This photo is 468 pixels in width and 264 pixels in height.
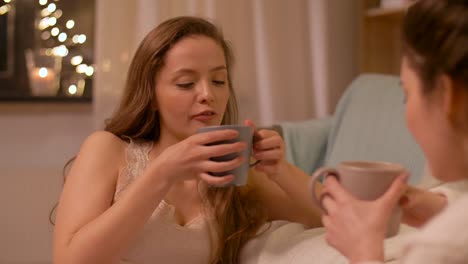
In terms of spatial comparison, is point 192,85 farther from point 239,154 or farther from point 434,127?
point 434,127

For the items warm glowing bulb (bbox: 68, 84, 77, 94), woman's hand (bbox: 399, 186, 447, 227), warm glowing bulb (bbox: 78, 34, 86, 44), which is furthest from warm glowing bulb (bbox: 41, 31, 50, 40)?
woman's hand (bbox: 399, 186, 447, 227)

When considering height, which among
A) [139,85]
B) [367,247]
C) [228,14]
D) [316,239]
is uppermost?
[228,14]

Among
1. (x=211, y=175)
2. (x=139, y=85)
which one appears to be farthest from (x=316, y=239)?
(x=139, y=85)

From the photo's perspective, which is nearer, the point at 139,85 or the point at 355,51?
the point at 139,85

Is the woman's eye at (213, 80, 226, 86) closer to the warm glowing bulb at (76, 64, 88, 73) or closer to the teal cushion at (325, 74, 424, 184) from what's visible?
the teal cushion at (325, 74, 424, 184)

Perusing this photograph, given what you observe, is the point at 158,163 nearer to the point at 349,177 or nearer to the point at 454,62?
the point at 349,177

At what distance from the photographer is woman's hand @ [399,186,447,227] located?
99 centimetres

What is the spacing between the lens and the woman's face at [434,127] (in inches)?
31.8

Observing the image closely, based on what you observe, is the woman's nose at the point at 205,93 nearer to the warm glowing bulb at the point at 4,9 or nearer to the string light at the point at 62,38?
the string light at the point at 62,38

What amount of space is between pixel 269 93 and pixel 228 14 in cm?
37

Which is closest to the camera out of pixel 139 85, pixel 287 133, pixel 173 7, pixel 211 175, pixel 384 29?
pixel 211 175

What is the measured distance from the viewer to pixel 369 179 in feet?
2.72

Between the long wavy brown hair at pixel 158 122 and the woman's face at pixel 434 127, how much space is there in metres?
0.60

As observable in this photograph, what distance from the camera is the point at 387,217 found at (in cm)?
83
